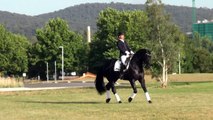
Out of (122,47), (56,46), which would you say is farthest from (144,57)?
(56,46)

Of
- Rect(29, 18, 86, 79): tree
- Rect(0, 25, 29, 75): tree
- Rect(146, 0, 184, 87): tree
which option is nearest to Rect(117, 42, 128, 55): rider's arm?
Rect(146, 0, 184, 87): tree

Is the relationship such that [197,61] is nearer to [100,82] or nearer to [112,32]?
[112,32]

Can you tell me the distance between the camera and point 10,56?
10044 centimetres

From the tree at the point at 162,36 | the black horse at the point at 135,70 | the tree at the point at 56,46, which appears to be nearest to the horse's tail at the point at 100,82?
the black horse at the point at 135,70

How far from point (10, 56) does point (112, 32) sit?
74.5 ft

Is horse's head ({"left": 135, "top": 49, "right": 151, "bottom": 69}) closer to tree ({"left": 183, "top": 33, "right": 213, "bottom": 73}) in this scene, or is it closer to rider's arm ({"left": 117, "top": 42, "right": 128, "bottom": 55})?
rider's arm ({"left": 117, "top": 42, "right": 128, "bottom": 55})

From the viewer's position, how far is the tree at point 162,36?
4941 centimetres

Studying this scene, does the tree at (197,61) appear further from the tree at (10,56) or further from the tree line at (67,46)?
the tree at (10,56)

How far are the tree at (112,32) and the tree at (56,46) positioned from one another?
4.61m

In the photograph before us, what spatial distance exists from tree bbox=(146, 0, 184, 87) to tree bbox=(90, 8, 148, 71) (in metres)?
36.7

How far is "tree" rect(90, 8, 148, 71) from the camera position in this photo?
89387 mm

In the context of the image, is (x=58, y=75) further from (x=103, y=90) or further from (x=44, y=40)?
(x=103, y=90)

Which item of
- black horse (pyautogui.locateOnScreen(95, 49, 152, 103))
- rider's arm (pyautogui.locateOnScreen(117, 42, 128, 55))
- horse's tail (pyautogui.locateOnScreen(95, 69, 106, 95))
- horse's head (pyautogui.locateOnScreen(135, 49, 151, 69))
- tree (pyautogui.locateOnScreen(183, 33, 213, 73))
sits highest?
rider's arm (pyautogui.locateOnScreen(117, 42, 128, 55))

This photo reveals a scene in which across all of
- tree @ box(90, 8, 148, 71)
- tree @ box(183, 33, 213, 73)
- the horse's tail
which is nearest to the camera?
the horse's tail
